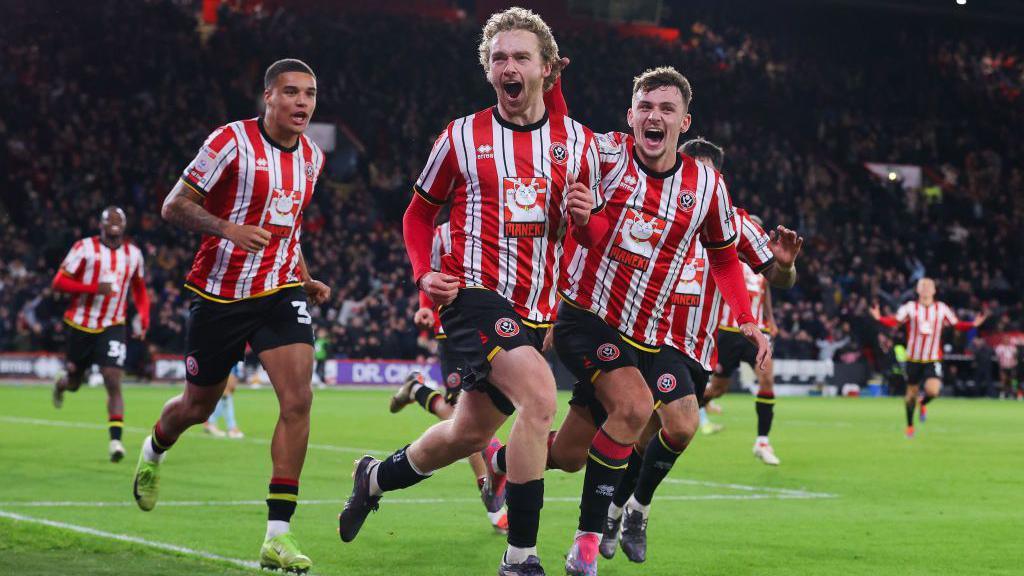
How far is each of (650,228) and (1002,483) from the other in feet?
21.1

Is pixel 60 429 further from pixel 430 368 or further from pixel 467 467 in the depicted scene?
pixel 430 368

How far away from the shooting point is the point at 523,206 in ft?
20.0

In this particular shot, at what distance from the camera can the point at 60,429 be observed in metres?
16.3

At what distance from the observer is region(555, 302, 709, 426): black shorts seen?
22.0 ft

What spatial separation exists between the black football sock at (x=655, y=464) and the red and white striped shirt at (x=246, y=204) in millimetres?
2207

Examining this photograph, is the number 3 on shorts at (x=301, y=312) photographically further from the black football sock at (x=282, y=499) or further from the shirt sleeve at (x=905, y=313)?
the shirt sleeve at (x=905, y=313)

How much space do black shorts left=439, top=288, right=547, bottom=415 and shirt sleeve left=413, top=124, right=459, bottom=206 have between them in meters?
0.55

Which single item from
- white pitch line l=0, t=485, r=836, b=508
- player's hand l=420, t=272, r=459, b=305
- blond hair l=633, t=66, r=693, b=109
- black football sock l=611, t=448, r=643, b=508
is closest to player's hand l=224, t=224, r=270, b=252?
player's hand l=420, t=272, r=459, b=305

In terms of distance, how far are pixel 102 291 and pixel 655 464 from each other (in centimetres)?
724

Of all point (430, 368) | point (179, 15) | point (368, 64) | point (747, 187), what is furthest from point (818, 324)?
point (179, 15)

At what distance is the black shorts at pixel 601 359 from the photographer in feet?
22.0

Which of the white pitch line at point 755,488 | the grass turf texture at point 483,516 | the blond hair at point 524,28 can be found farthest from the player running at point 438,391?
the white pitch line at point 755,488

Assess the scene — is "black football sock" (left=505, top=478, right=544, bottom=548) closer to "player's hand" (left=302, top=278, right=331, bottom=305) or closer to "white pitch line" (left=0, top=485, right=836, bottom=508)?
"player's hand" (left=302, top=278, right=331, bottom=305)

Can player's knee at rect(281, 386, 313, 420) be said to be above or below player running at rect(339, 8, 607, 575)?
below
